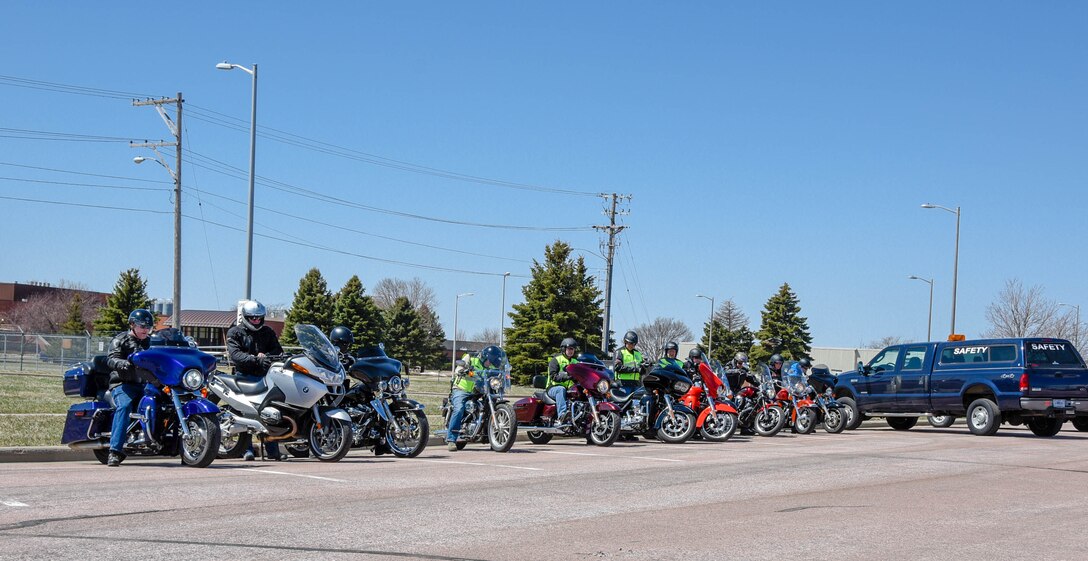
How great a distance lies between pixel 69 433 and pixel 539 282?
168ft

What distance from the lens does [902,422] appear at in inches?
1041

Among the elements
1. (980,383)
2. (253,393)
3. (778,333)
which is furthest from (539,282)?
(253,393)

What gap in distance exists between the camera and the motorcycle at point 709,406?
63.5 ft

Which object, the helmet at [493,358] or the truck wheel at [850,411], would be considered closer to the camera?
the helmet at [493,358]

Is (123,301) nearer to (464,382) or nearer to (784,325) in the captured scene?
(784,325)

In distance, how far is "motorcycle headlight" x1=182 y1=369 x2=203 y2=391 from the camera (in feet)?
38.6

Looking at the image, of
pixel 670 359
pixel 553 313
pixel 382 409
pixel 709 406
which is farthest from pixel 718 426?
pixel 553 313

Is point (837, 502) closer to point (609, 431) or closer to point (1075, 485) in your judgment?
point (1075, 485)

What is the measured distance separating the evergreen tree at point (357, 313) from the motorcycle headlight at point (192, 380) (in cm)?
6577

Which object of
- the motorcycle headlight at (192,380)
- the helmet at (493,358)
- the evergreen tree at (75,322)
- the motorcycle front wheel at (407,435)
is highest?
the helmet at (493,358)

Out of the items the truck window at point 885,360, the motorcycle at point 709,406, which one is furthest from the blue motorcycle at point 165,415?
the truck window at point 885,360

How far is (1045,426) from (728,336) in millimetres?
67189

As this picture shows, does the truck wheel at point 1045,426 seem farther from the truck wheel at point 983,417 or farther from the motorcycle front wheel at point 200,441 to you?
the motorcycle front wheel at point 200,441

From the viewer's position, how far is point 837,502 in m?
10.3
